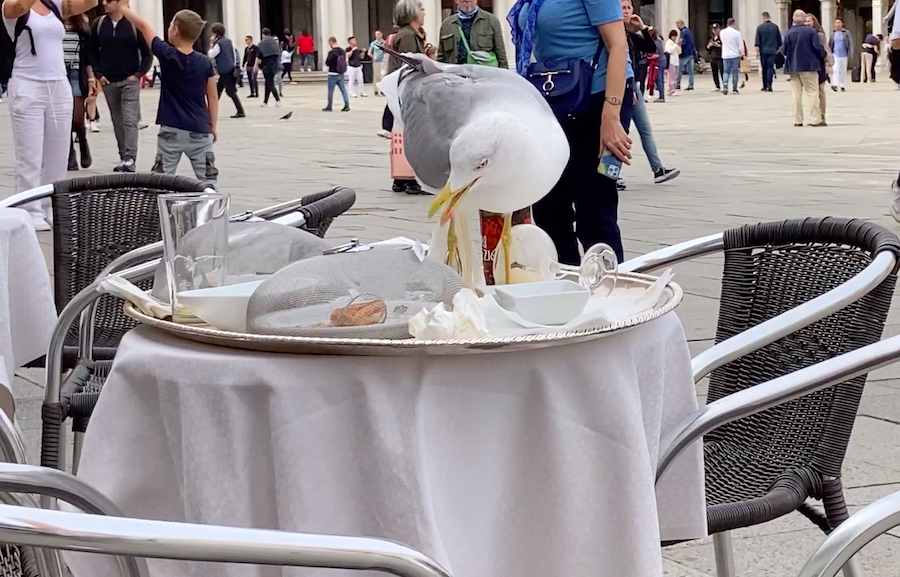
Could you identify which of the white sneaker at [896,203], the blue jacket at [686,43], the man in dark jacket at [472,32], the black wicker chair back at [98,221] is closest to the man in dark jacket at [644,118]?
the man in dark jacket at [472,32]

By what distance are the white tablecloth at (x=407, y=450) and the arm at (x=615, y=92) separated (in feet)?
7.57

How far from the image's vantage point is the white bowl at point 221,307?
1.75 m

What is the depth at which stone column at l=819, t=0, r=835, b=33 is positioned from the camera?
4322 centimetres

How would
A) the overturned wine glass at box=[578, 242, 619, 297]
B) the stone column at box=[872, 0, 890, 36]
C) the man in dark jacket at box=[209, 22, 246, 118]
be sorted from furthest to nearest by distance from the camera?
1. the stone column at box=[872, 0, 890, 36]
2. the man in dark jacket at box=[209, 22, 246, 118]
3. the overturned wine glass at box=[578, 242, 619, 297]

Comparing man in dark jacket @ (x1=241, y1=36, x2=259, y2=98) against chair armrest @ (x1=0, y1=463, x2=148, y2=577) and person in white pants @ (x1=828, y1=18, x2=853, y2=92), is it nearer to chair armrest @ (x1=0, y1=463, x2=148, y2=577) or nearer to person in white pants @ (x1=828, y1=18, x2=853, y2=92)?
person in white pants @ (x1=828, y1=18, x2=853, y2=92)

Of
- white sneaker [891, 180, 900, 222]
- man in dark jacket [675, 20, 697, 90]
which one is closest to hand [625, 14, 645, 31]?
white sneaker [891, 180, 900, 222]

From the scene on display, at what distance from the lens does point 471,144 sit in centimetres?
179

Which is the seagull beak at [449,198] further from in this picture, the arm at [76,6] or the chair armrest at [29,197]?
the arm at [76,6]

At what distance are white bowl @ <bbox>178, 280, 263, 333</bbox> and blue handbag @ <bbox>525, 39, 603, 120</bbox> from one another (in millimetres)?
2457

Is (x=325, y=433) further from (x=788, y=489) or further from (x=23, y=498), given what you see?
(x=788, y=489)

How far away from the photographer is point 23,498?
76.7 inches

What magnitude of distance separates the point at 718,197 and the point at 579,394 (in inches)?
318

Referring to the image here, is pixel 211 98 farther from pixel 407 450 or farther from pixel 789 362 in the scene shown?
pixel 407 450

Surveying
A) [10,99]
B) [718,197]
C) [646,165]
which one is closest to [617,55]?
[10,99]
